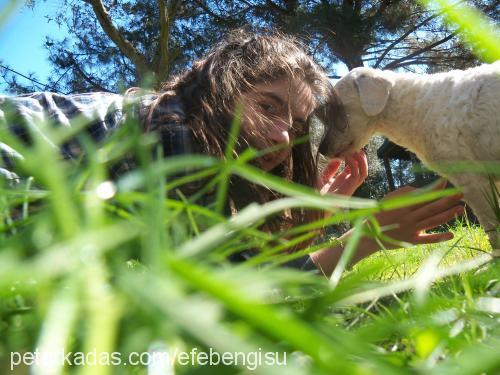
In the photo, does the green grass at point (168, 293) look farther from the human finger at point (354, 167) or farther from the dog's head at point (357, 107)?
the dog's head at point (357, 107)

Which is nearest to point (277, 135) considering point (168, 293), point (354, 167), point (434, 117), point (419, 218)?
point (419, 218)

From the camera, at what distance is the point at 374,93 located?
8.53 feet

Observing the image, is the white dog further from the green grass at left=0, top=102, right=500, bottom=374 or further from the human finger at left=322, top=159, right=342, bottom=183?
the green grass at left=0, top=102, right=500, bottom=374

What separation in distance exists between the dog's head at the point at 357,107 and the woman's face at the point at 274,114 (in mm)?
868

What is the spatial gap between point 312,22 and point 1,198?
6688 millimetres

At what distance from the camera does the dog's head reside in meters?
2.60

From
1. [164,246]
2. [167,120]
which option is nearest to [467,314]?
[164,246]

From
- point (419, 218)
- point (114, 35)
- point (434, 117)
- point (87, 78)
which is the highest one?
point (87, 78)

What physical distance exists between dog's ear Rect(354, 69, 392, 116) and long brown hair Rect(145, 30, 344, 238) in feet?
2.12

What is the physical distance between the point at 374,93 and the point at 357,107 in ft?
0.45

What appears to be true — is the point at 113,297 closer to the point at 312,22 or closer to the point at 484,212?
the point at 484,212

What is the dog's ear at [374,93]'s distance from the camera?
259cm

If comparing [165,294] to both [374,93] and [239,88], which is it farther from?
[374,93]

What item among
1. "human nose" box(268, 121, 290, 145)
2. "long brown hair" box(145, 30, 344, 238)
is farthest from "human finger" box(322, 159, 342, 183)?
"human nose" box(268, 121, 290, 145)
